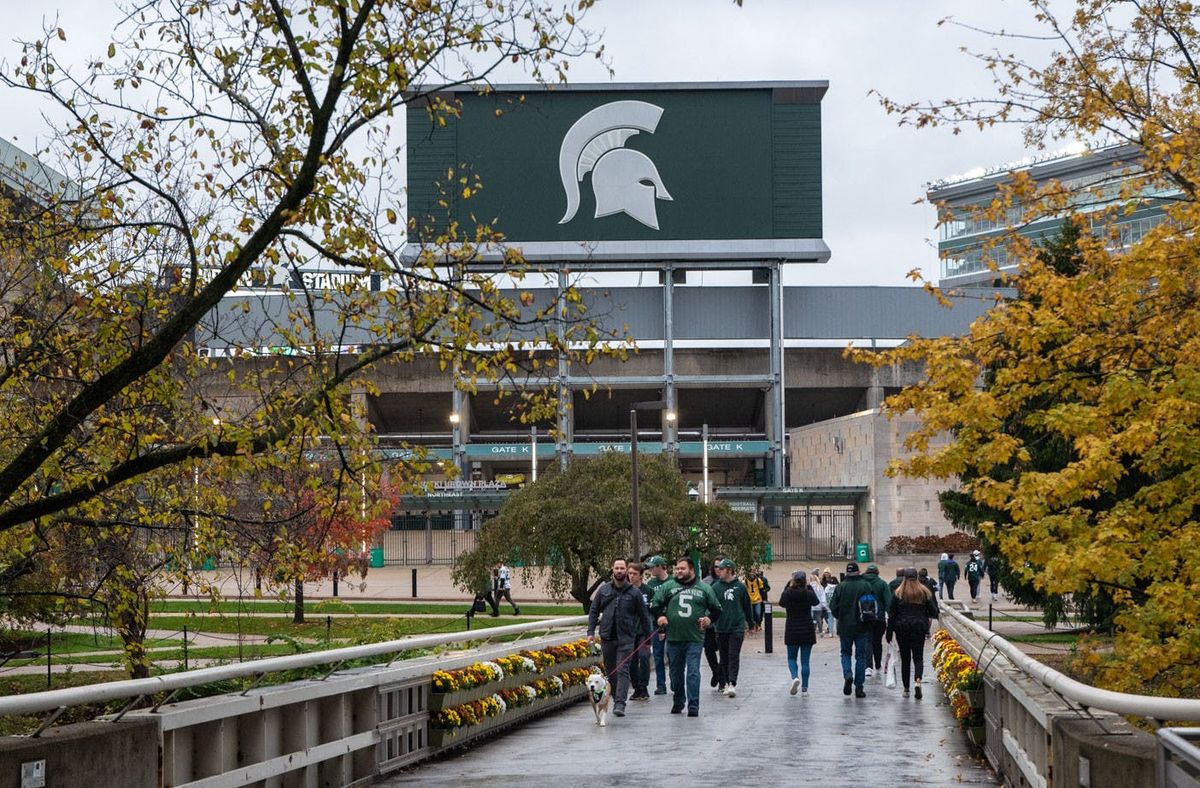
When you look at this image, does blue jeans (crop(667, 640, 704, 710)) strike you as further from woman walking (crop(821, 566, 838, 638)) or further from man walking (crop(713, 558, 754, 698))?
woman walking (crop(821, 566, 838, 638))

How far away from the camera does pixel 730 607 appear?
1909cm

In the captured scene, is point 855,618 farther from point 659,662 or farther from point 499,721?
point 499,721

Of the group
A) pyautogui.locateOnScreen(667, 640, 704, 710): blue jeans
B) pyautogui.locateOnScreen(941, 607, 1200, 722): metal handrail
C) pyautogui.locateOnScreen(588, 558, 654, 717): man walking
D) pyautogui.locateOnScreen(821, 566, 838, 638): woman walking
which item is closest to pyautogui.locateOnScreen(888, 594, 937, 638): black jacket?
pyautogui.locateOnScreen(667, 640, 704, 710): blue jeans

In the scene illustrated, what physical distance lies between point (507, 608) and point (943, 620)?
71.9 feet

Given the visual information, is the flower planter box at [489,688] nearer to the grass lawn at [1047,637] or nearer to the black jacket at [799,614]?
the black jacket at [799,614]

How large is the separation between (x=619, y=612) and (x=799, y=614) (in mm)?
3300

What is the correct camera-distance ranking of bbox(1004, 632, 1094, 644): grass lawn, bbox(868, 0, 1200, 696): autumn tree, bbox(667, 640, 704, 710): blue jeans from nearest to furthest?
bbox(868, 0, 1200, 696): autumn tree < bbox(667, 640, 704, 710): blue jeans < bbox(1004, 632, 1094, 644): grass lawn

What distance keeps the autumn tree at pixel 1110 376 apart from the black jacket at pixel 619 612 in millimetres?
4873

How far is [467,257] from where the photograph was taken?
1091cm

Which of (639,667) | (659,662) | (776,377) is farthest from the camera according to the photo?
(776,377)

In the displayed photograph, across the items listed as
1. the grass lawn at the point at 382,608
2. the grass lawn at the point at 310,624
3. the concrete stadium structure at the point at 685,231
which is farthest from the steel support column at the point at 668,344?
the grass lawn at the point at 310,624

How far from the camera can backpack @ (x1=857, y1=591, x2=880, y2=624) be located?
62.6ft

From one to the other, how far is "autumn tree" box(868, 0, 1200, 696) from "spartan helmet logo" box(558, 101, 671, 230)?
6247 cm

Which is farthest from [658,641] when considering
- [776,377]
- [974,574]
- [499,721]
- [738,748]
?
[776,377]
